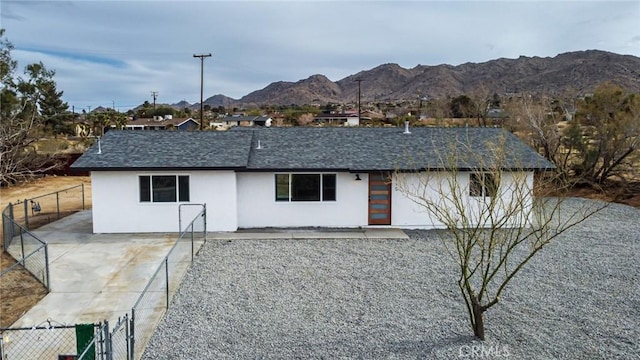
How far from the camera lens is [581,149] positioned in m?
23.3

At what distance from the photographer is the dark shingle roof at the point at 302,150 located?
15.0 m

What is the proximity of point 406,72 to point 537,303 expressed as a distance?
18099cm

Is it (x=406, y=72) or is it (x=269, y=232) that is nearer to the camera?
(x=269, y=232)

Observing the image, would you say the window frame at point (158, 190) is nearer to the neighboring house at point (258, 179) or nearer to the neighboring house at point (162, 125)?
the neighboring house at point (258, 179)

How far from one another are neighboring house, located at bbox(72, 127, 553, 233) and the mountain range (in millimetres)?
40893

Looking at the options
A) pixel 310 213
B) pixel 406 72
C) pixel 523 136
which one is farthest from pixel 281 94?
pixel 310 213

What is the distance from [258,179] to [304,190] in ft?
5.23

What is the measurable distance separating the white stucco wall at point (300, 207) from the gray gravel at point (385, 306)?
225 centimetres

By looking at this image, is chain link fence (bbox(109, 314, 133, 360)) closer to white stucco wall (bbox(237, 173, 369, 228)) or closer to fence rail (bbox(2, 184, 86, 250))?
fence rail (bbox(2, 184, 86, 250))

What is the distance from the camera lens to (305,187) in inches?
622

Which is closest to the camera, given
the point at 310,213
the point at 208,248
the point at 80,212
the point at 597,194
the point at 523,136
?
the point at 208,248

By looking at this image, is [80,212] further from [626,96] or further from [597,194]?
[626,96]

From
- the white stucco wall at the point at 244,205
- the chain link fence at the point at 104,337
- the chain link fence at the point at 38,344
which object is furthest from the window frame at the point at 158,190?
the chain link fence at the point at 38,344

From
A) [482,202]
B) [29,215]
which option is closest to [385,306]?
[482,202]
